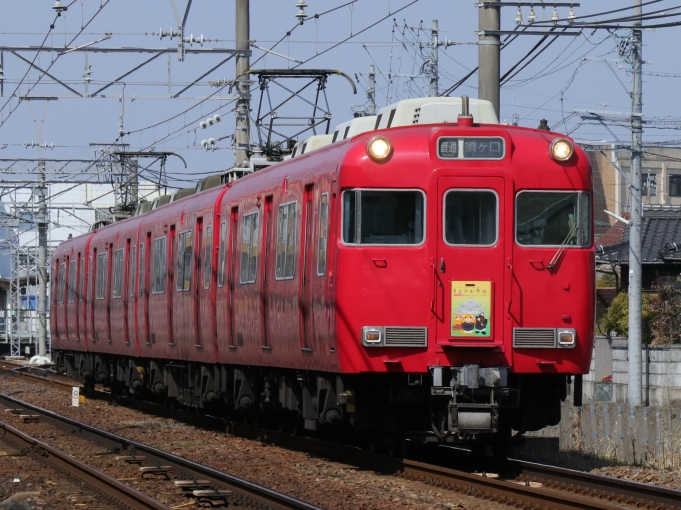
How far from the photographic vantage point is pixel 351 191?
1148 cm

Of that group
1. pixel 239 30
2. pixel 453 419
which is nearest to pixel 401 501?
pixel 453 419

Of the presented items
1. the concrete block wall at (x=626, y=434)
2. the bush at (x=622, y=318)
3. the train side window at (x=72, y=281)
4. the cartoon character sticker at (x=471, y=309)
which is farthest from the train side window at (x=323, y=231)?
the bush at (x=622, y=318)

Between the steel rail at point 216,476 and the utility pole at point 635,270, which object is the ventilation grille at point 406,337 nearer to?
the steel rail at point 216,476

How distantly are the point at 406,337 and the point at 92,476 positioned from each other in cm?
298

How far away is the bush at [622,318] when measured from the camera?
103 ft

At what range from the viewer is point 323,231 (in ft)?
39.0

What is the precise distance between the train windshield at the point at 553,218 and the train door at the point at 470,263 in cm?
27

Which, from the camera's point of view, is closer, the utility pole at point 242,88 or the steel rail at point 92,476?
the steel rail at point 92,476

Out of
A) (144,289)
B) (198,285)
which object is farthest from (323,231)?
(144,289)

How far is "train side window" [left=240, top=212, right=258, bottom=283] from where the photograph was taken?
14.4 meters

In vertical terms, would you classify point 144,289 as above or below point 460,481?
above

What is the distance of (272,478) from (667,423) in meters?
4.89

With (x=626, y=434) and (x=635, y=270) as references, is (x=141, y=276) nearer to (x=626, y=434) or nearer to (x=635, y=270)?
(x=635, y=270)

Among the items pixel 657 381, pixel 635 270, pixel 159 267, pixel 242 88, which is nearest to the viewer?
pixel 159 267
